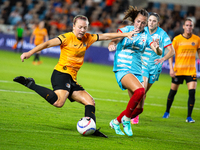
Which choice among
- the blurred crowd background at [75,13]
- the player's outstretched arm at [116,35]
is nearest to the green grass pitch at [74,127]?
the player's outstretched arm at [116,35]

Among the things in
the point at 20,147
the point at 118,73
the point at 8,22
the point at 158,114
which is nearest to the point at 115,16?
the point at 8,22

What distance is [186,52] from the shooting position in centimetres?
790

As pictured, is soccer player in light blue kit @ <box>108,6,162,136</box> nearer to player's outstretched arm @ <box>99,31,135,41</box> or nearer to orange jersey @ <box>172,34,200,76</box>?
player's outstretched arm @ <box>99,31,135,41</box>

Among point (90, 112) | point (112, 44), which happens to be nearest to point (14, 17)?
point (112, 44)

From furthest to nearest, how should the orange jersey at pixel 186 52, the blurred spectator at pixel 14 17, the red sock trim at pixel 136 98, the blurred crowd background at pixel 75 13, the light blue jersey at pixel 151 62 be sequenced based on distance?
the blurred spectator at pixel 14 17 < the blurred crowd background at pixel 75 13 < the orange jersey at pixel 186 52 < the light blue jersey at pixel 151 62 < the red sock trim at pixel 136 98

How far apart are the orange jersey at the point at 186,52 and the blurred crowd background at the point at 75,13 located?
49.8ft

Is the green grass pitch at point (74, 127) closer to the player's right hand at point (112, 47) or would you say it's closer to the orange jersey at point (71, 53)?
the orange jersey at point (71, 53)

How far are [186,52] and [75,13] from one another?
2034 cm

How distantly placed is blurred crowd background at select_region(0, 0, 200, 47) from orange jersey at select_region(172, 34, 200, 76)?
15170 mm

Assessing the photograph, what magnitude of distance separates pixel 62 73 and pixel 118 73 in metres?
1.01

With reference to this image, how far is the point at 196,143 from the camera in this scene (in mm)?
5438

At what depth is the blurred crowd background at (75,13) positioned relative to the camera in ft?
80.8

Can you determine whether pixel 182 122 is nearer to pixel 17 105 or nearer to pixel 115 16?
pixel 17 105

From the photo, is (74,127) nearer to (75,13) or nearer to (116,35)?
(116,35)
